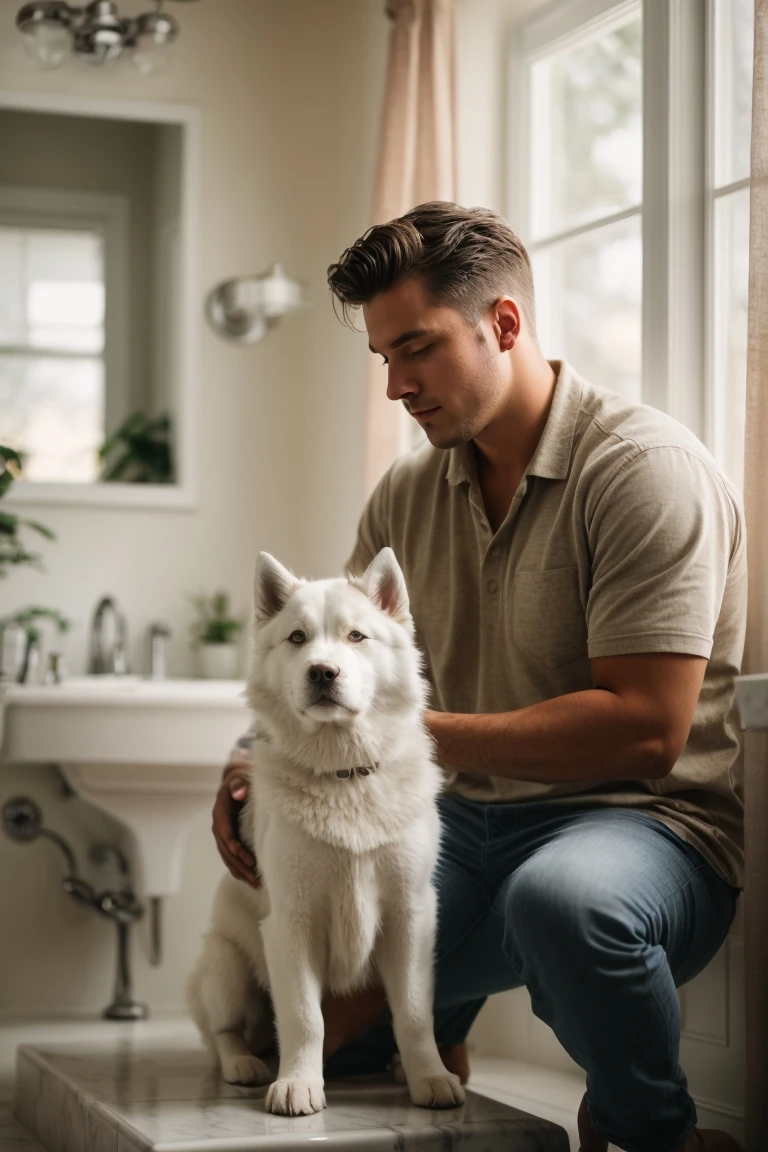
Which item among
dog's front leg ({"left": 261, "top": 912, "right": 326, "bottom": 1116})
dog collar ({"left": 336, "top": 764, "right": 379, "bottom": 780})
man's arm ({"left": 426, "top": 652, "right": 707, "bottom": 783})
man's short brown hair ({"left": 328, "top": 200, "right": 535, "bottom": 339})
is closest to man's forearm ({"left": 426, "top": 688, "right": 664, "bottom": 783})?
man's arm ({"left": 426, "top": 652, "right": 707, "bottom": 783})

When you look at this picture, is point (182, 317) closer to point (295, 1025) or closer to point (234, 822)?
point (234, 822)

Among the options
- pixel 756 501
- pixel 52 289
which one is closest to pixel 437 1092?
pixel 756 501

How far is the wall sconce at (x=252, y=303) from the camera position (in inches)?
129

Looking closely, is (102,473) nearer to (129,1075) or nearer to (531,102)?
(531,102)

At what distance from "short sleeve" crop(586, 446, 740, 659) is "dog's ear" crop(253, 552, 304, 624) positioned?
42 centimetres

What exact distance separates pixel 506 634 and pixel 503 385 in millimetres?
385

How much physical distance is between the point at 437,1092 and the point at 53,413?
2147 millimetres

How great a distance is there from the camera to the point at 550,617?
5.98ft

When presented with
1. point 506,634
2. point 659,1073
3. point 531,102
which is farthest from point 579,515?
point 531,102

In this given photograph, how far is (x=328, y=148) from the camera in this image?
3420 millimetres

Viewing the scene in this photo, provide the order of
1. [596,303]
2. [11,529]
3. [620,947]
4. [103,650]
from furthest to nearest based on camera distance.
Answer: [103,650] → [11,529] → [596,303] → [620,947]

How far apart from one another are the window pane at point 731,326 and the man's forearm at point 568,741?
2.30ft

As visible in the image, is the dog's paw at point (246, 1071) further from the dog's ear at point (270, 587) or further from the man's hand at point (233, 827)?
the dog's ear at point (270, 587)

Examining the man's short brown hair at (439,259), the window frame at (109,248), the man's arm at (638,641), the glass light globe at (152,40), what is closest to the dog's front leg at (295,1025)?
the man's arm at (638,641)
